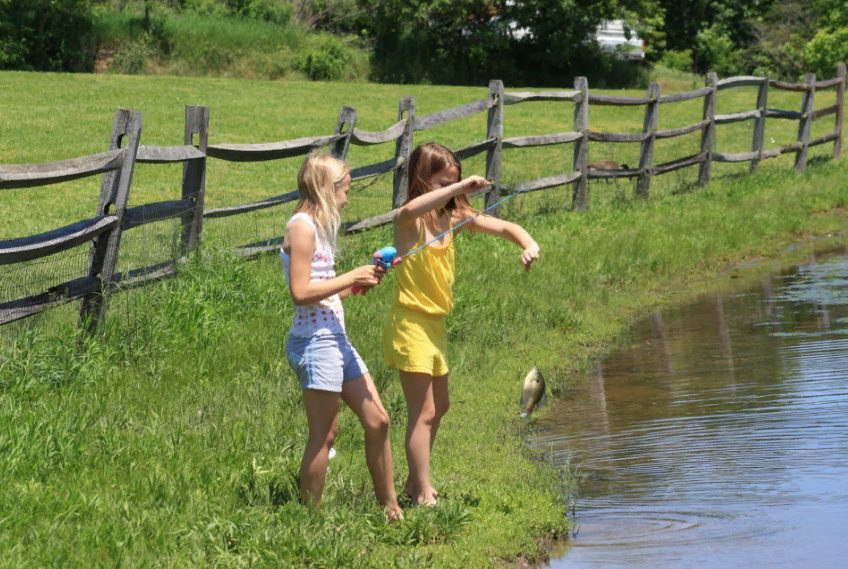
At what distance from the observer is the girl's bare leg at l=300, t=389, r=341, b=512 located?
4145mm

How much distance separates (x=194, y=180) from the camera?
7.99 m

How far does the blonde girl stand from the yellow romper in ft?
0.82

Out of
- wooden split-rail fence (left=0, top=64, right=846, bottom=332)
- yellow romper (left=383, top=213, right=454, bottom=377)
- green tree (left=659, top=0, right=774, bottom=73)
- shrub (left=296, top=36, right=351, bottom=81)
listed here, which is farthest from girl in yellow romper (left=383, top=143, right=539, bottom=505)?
green tree (left=659, top=0, right=774, bottom=73)

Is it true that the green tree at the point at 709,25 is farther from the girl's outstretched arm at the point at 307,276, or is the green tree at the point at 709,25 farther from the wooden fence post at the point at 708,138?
the girl's outstretched arm at the point at 307,276

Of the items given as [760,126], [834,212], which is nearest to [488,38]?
[760,126]

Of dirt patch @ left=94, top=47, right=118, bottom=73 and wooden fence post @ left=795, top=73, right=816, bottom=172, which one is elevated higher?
dirt patch @ left=94, top=47, right=118, bottom=73

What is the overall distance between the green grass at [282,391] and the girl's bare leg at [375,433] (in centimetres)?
10

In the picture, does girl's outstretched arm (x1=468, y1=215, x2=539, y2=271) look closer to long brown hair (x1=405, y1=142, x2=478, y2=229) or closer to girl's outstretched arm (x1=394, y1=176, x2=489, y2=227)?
long brown hair (x1=405, y1=142, x2=478, y2=229)

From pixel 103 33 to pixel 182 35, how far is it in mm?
2498

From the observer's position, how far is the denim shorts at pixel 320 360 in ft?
13.4

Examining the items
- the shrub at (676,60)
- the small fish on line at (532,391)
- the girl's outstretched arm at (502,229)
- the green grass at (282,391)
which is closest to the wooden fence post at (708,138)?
the green grass at (282,391)

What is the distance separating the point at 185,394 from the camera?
582 cm

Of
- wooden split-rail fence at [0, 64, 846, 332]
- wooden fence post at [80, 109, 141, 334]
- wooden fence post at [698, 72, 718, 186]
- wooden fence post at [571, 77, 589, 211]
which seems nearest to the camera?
wooden split-rail fence at [0, 64, 846, 332]

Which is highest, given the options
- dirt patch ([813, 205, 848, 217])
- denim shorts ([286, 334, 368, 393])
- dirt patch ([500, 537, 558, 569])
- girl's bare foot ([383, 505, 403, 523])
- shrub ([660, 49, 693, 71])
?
shrub ([660, 49, 693, 71])
